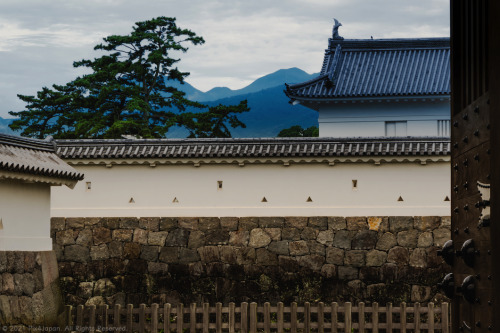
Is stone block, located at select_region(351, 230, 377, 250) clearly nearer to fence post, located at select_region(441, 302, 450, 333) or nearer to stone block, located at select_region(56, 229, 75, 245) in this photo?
fence post, located at select_region(441, 302, 450, 333)

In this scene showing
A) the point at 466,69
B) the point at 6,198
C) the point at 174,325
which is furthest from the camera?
the point at 174,325

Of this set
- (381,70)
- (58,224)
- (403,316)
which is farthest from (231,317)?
(381,70)

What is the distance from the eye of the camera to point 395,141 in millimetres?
16828

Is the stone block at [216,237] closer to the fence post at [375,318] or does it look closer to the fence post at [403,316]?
the fence post at [375,318]

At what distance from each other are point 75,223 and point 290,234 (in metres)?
4.37

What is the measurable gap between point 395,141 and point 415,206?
1.36 m

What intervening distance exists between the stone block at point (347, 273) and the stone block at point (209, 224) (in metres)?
2.55

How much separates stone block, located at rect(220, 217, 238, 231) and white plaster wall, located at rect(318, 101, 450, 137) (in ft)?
31.1

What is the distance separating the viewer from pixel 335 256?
1642 cm

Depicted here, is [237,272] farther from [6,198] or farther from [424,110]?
[424,110]

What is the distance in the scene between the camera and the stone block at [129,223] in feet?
55.1

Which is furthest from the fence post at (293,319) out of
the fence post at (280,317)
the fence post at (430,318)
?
the fence post at (430,318)

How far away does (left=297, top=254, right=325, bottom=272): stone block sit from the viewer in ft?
54.0

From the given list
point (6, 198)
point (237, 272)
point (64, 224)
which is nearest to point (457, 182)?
point (6, 198)
